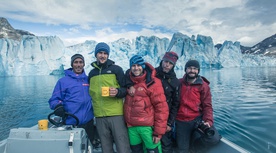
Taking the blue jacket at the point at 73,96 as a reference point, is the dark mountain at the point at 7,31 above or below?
above

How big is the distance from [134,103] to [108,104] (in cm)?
33

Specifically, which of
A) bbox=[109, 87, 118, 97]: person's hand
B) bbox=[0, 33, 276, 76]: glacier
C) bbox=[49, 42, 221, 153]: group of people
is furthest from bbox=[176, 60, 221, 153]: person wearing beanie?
bbox=[0, 33, 276, 76]: glacier

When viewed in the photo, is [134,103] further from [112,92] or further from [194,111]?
[194,111]

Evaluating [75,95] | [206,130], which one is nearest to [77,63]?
[75,95]

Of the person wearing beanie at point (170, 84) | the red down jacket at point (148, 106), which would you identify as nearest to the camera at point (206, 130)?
the person wearing beanie at point (170, 84)

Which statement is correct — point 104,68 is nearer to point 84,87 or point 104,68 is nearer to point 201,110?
point 84,87

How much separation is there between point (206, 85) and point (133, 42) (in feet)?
152

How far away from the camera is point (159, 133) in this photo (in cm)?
220

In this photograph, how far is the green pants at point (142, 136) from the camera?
2.23 m

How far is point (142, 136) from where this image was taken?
89.0 inches

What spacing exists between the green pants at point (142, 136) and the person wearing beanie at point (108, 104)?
8 cm

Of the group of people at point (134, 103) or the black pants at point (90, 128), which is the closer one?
the group of people at point (134, 103)

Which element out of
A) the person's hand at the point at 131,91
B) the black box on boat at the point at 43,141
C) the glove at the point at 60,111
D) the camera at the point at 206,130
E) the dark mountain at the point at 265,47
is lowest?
the camera at the point at 206,130

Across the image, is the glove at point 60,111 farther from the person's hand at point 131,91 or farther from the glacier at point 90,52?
the glacier at point 90,52
